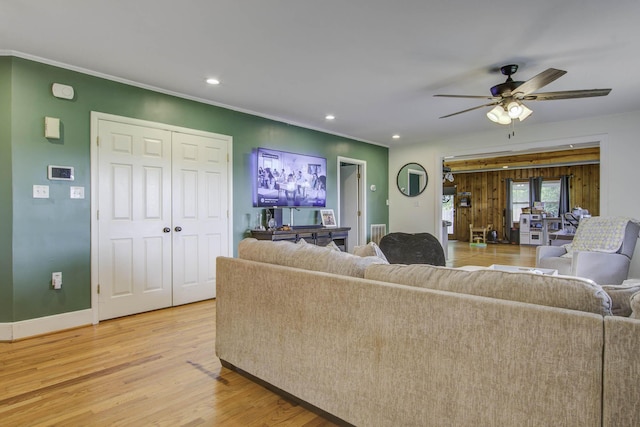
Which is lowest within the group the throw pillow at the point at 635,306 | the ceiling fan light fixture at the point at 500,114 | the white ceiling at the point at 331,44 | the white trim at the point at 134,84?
the throw pillow at the point at 635,306

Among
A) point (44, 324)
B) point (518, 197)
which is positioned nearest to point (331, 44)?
point (44, 324)

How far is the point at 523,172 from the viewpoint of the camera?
1128cm

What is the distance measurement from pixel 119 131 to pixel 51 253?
1.30 metres

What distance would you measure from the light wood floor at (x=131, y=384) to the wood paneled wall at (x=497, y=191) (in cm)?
1090

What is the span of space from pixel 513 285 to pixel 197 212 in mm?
3600

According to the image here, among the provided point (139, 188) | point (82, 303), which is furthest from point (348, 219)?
point (82, 303)

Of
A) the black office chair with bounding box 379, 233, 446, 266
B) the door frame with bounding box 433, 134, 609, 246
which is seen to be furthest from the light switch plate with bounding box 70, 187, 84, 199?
the door frame with bounding box 433, 134, 609, 246

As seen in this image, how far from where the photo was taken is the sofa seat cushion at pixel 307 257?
69.8 inches

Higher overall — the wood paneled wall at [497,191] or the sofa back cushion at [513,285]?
the wood paneled wall at [497,191]

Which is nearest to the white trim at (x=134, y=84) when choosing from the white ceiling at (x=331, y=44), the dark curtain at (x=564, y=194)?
the white ceiling at (x=331, y=44)

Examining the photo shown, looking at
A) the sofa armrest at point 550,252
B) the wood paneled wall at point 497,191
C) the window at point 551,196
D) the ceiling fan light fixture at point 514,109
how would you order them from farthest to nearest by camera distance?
the window at point 551,196, the wood paneled wall at point 497,191, the sofa armrest at point 550,252, the ceiling fan light fixture at point 514,109

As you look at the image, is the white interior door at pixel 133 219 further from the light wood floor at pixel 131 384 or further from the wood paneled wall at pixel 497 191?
the wood paneled wall at pixel 497 191

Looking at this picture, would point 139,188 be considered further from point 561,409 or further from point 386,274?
point 561,409

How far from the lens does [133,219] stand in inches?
143
